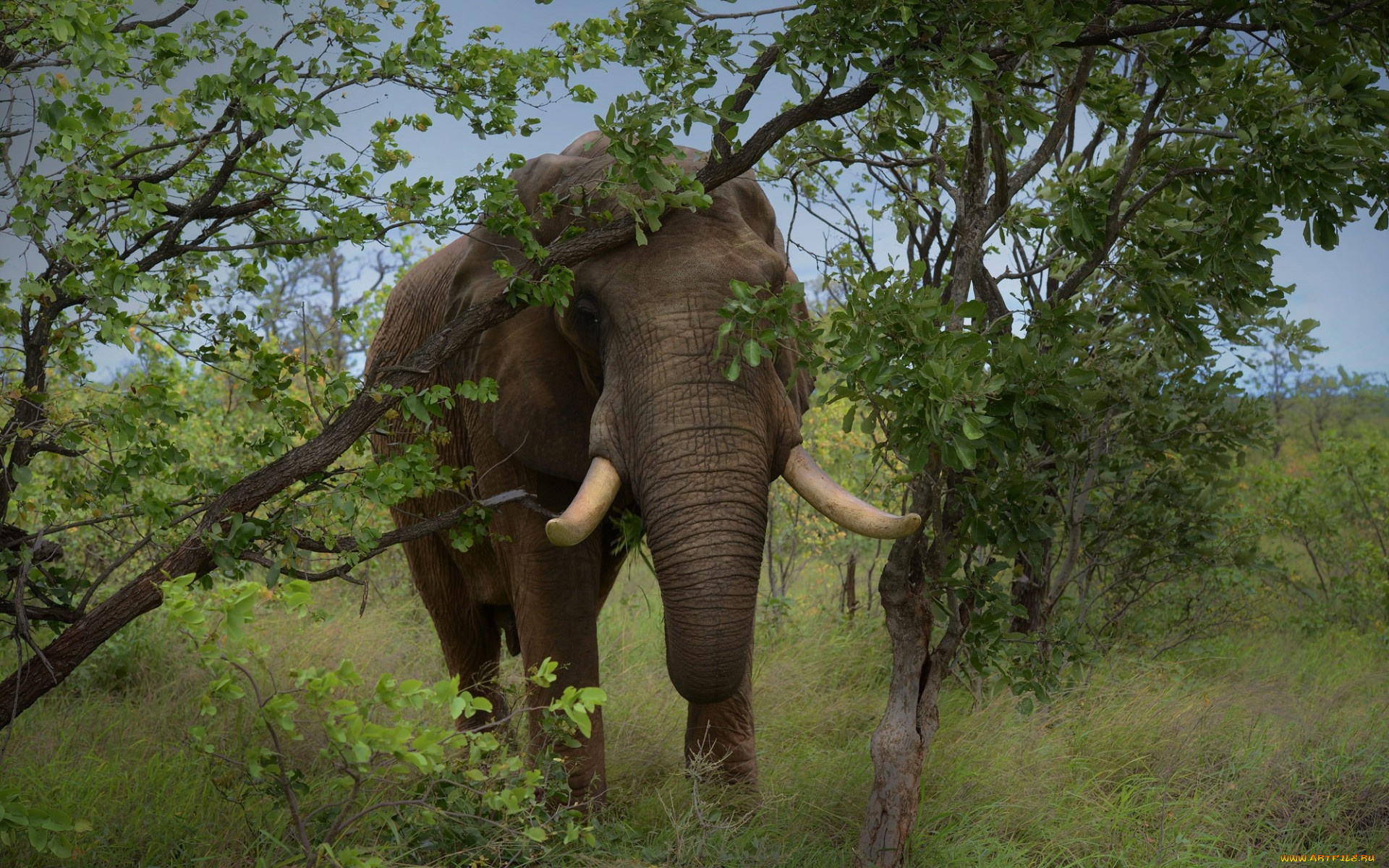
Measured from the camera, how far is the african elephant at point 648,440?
14.8ft

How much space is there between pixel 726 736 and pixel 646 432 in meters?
1.82

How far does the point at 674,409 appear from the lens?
4.59m

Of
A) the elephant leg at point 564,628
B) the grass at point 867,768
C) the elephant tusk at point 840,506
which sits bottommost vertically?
the grass at point 867,768

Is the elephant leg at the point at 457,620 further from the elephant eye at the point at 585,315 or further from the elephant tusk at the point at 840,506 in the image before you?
the elephant tusk at the point at 840,506

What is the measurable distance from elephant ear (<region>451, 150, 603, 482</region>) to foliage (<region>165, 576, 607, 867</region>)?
3.59 ft

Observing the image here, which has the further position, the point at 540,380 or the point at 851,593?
the point at 851,593

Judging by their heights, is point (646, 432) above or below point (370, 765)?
above

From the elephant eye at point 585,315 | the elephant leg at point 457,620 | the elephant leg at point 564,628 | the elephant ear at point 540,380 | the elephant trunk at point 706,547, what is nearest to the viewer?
the elephant trunk at point 706,547

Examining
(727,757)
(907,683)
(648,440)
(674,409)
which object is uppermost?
(674,409)

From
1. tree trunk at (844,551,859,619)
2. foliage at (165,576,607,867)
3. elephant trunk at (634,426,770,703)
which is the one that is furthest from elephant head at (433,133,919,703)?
tree trunk at (844,551,859,619)

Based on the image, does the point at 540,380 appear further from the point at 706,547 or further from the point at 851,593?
the point at 851,593

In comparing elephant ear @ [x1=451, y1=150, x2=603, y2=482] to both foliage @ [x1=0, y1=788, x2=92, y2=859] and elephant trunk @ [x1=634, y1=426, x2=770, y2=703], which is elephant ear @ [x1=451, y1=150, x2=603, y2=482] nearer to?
elephant trunk @ [x1=634, y1=426, x2=770, y2=703]

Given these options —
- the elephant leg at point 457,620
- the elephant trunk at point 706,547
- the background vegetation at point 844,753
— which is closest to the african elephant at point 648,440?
the elephant trunk at point 706,547

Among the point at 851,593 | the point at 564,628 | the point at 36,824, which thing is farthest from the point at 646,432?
the point at 851,593
